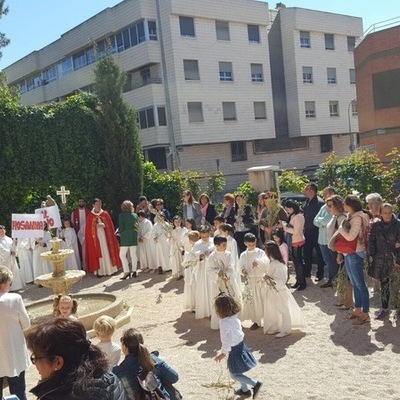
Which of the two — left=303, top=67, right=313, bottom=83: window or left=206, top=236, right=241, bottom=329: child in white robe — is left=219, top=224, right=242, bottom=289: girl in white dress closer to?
left=206, top=236, right=241, bottom=329: child in white robe

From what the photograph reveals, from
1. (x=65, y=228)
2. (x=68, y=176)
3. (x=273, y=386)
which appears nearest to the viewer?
(x=273, y=386)

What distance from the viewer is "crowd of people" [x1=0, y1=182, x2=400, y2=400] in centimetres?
263

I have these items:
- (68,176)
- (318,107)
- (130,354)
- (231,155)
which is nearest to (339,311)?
(130,354)

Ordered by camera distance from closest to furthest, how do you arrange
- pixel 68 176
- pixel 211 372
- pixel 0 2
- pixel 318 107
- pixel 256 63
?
pixel 211 372 < pixel 68 176 < pixel 0 2 < pixel 256 63 < pixel 318 107

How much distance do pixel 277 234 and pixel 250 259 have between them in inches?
70.2

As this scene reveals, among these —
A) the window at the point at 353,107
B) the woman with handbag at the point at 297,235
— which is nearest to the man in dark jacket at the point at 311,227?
the woman with handbag at the point at 297,235

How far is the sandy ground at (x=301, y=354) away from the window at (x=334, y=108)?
109 ft

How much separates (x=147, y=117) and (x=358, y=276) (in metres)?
26.9

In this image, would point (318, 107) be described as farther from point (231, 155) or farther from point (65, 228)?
point (65, 228)

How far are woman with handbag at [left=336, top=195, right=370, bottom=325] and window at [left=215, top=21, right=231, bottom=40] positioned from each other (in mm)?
29474

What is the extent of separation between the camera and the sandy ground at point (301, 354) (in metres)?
5.65

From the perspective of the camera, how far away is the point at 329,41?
133ft

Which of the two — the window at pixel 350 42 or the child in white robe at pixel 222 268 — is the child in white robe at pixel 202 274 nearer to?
the child in white robe at pixel 222 268

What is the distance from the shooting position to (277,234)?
9.54 metres
